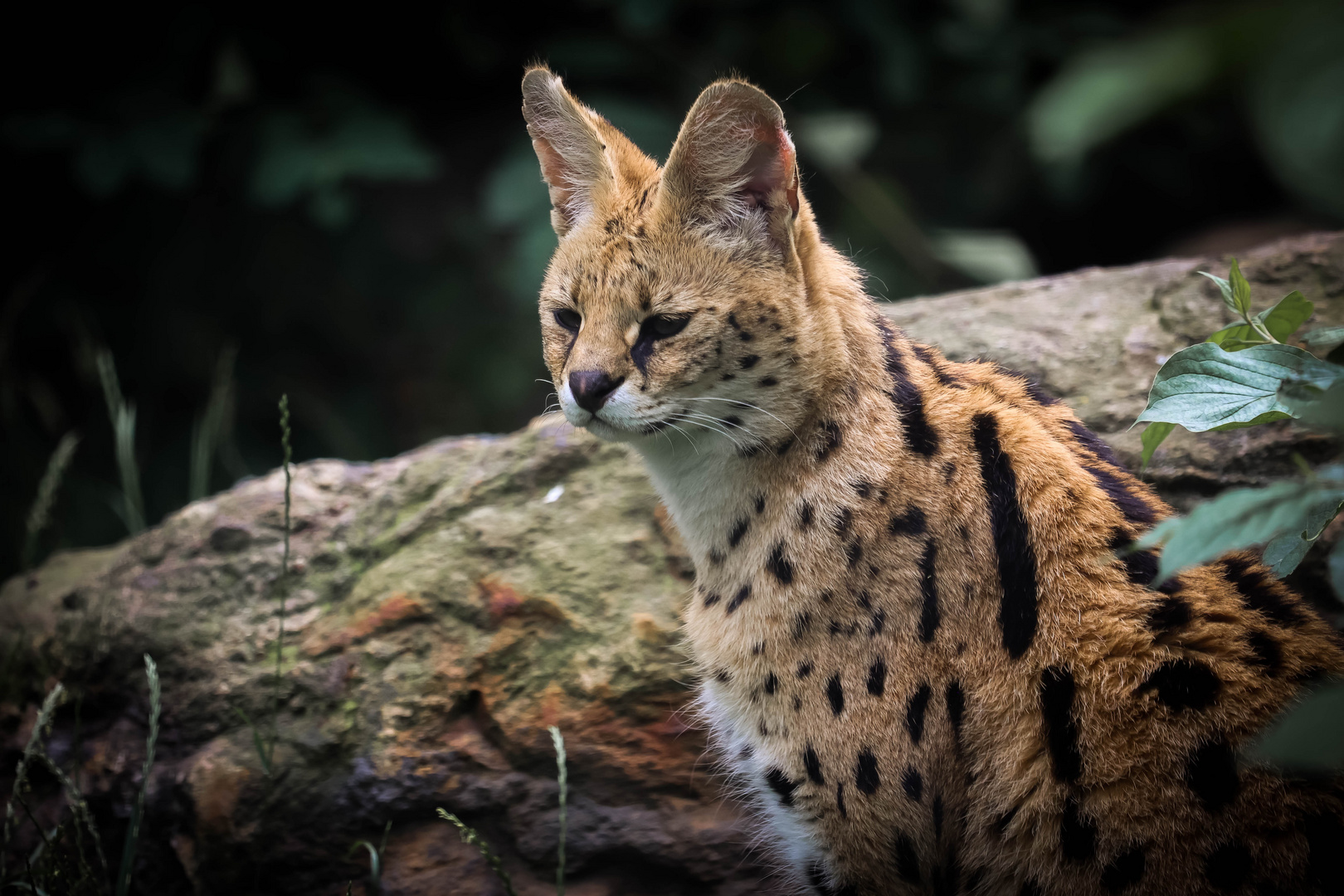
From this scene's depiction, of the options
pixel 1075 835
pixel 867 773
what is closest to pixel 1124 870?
pixel 1075 835

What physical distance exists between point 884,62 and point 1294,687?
5.34 metres

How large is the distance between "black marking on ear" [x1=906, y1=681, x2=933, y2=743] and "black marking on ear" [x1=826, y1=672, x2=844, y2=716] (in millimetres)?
174

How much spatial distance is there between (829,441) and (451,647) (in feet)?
5.08

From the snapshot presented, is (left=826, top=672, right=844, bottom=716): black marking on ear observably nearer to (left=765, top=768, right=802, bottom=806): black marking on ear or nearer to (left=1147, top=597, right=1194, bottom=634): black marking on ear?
(left=765, top=768, right=802, bottom=806): black marking on ear

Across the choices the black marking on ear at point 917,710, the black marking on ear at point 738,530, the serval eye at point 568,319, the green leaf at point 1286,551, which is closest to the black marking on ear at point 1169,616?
the green leaf at point 1286,551

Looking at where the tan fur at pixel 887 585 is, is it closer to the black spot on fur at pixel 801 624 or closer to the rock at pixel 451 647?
the black spot on fur at pixel 801 624

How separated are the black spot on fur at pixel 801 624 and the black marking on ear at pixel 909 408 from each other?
0.56 meters

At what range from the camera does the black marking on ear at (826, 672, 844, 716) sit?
Answer: 2719mm

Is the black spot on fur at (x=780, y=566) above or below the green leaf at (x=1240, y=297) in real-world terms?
below

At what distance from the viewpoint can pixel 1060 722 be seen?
2.47 metres

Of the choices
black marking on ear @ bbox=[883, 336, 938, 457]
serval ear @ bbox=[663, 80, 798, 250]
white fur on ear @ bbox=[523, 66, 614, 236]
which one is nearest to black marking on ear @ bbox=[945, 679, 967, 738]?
black marking on ear @ bbox=[883, 336, 938, 457]

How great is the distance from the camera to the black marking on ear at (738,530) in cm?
303

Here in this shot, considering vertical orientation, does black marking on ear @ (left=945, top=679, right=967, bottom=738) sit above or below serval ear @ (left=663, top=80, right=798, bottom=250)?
below

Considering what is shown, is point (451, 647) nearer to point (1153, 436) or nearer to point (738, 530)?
point (738, 530)
